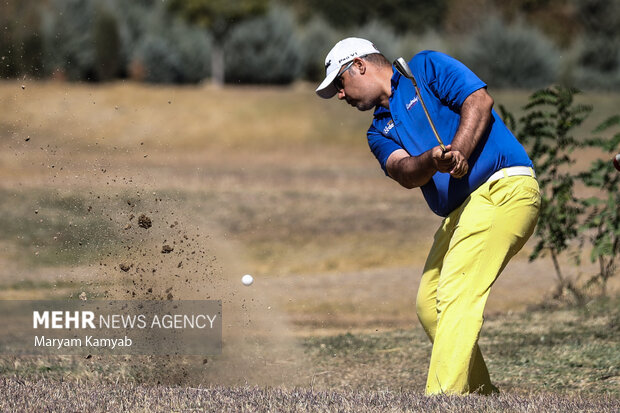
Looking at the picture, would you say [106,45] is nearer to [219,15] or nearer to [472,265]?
[219,15]

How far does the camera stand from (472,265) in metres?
5.20

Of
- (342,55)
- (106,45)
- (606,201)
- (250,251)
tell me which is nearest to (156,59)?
(106,45)

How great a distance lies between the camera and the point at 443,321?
204 inches

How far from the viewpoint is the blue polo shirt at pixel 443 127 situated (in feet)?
Result: 17.1

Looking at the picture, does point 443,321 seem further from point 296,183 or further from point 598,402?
point 296,183

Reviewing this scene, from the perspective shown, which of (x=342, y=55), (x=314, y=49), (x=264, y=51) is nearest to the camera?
(x=342, y=55)

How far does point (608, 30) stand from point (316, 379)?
4397cm

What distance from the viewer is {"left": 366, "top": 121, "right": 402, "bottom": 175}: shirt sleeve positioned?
5430mm

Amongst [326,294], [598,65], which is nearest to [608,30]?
[598,65]

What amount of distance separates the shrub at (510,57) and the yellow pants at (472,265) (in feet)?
106

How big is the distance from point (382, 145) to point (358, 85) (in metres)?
0.34

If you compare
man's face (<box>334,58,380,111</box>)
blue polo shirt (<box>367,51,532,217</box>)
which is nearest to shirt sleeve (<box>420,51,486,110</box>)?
blue polo shirt (<box>367,51,532,217</box>)

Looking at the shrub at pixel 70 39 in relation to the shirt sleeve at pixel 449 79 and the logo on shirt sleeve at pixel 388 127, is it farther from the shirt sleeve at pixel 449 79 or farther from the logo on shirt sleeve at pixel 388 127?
the shirt sleeve at pixel 449 79

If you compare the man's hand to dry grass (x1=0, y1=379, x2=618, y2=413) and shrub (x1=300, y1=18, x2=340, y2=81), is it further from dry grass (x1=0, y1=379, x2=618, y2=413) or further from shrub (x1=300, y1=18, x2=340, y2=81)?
shrub (x1=300, y1=18, x2=340, y2=81)
